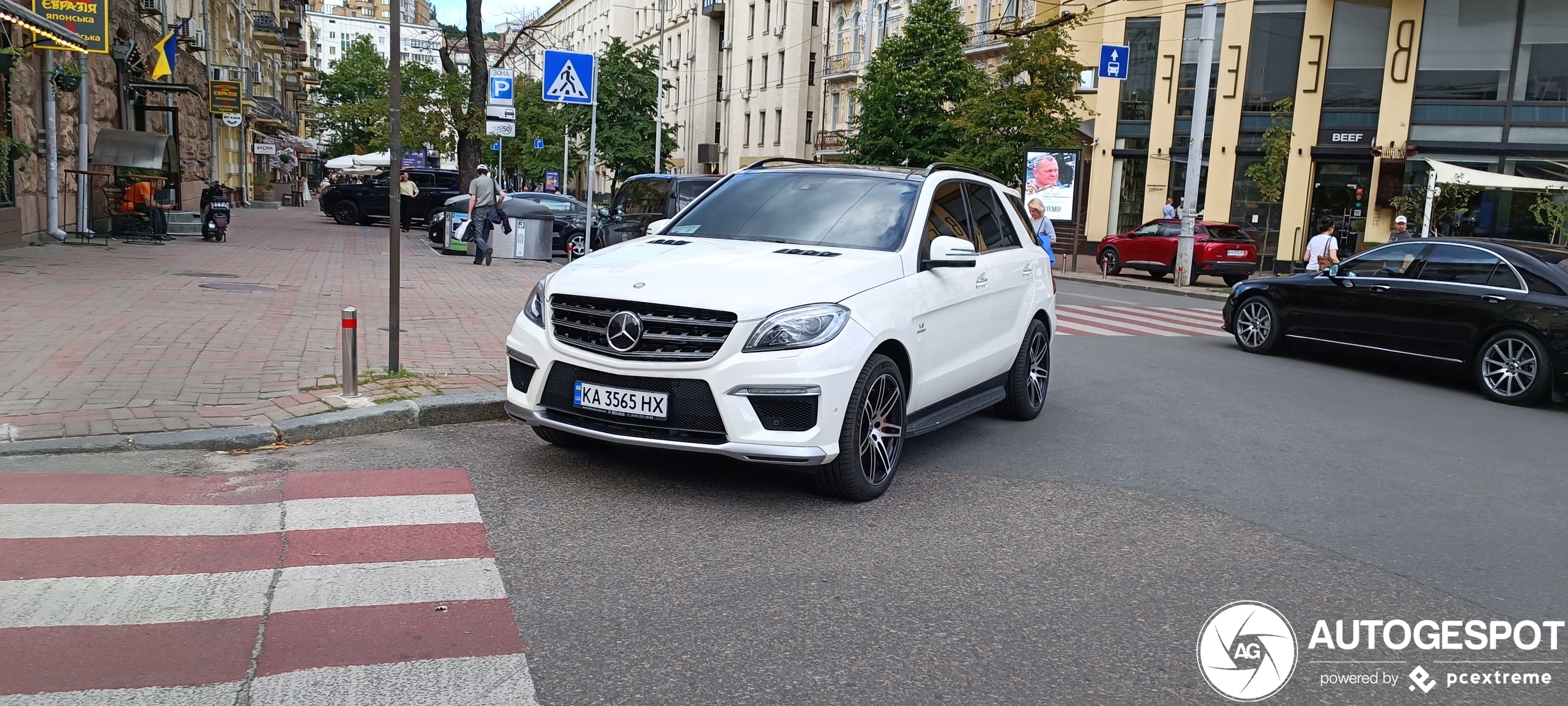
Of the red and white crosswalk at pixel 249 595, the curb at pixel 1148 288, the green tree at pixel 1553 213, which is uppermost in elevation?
the green tree at pixel 1553 213

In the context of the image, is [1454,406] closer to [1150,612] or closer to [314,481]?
[1150,612]

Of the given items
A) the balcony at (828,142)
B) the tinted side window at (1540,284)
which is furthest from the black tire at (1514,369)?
the balcony at (828,142)

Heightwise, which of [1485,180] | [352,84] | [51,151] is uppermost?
[352,84]

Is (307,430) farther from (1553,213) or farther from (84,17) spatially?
(1553,213)

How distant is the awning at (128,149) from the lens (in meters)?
20.5

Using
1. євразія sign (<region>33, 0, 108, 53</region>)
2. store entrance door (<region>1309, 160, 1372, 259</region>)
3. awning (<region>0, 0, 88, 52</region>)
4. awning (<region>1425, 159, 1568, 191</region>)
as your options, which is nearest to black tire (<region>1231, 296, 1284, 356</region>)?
awning (<region>0, 0, 88, 52</region>)

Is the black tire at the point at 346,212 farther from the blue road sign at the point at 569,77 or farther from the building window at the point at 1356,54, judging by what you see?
the building window at the point at 1356,54

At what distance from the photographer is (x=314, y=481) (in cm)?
585

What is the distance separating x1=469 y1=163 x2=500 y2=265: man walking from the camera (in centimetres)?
2011

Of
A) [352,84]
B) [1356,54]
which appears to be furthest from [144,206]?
[352,84]

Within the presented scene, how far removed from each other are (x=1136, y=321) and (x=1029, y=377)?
9.05 m

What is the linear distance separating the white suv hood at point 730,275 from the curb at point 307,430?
61.7 inches

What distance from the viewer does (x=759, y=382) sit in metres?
5.39

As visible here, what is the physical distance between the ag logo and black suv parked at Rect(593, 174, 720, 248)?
48.1 feet
